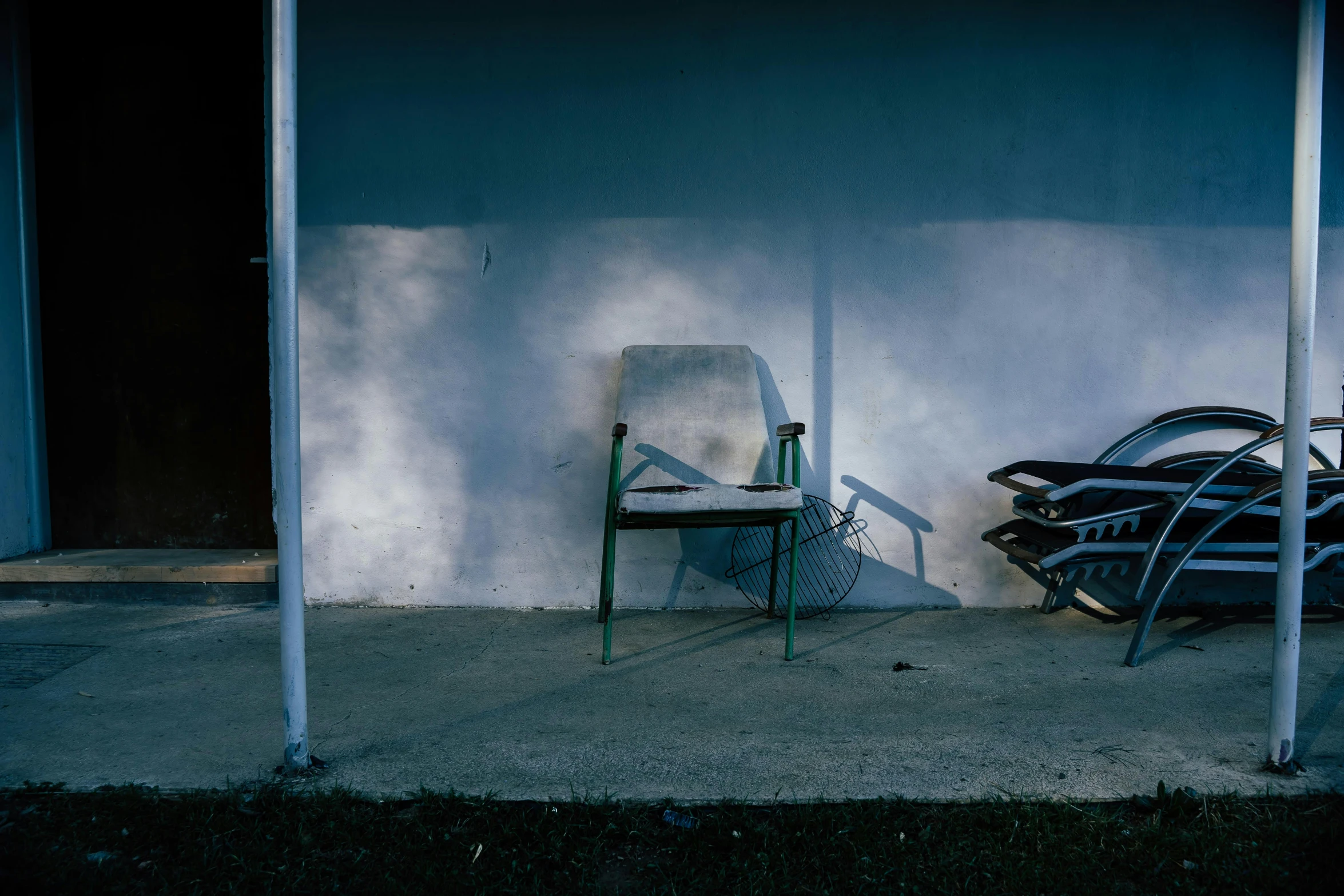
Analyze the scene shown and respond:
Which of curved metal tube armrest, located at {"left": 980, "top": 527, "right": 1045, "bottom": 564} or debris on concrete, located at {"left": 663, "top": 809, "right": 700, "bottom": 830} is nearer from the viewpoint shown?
debris on concrete, located at {"left": 663, "top": 809, "right": 700, "bottom": 830}

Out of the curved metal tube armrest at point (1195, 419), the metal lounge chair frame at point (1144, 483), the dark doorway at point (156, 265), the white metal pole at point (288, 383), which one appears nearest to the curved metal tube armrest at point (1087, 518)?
the metal lounge chair frame at point (1144, 483)

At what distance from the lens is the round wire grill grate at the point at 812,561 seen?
3.24 metres

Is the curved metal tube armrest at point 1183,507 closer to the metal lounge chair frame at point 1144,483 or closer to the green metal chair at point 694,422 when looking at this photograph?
the metal lounge chair frame at point 1144,483

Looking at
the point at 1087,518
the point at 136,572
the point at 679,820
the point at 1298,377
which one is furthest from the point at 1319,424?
the point at 136,572

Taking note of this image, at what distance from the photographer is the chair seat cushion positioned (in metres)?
2.45

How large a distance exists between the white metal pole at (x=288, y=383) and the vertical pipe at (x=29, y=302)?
251 centimetres

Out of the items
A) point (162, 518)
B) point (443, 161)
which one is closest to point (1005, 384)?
point (443, 161)

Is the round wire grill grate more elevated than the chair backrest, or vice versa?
the chair backrest

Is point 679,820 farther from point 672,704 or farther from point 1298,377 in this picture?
point 1298,377

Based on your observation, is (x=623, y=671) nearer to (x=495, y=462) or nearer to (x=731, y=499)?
(x=731, y=499)

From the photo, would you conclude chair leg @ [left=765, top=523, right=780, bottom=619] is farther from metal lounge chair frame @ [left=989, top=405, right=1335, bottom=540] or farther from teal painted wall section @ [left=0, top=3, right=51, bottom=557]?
teal painted wall section @ [left=0, top=3, right=51, bottom=557]

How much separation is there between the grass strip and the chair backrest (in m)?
1.49

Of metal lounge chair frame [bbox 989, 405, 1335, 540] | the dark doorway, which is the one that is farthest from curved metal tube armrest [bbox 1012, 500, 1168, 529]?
the dark doorway

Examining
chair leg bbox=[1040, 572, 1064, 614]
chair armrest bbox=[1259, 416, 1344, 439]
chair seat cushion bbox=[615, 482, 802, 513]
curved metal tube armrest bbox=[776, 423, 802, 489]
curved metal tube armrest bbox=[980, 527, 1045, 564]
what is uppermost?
chair armrest bbox=[1259, 416, 1344, 439]
